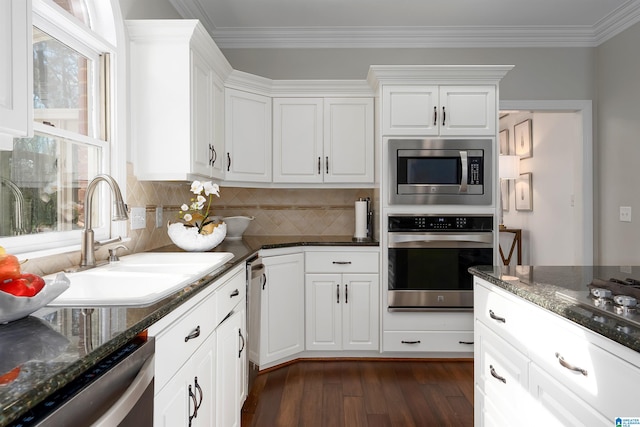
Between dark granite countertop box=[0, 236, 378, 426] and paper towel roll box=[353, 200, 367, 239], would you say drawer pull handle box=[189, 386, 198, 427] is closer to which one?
dark granite countertop box=[0, 236, 378, 426]

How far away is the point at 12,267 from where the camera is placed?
0.91 metres

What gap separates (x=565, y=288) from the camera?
4.24 ft

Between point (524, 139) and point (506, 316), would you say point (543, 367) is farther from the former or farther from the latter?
point (524, 139)

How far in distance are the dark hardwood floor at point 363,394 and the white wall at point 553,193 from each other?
6.38ft

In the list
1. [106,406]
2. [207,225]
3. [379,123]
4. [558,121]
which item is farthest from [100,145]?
[558,121]

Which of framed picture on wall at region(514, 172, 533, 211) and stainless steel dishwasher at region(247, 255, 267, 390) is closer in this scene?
stainless steel dishwasher at region(247, 255, 267, 390)

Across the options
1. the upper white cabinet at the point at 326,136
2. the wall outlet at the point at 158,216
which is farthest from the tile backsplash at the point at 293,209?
the wall outlet at the point at 158,216

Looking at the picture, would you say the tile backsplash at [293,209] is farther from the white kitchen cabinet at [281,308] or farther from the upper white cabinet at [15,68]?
the upper white cabinet at [15,68]

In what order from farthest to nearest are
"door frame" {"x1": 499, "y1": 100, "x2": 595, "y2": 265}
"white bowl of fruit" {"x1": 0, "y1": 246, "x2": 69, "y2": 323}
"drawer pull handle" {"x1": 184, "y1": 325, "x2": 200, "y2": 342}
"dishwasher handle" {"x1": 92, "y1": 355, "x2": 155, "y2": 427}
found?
"door frame" {"x1": 499, "y1": 100, "x2": 595, "y2": 265}
"drawer pull handle" {"x1": 184, "y1": 325, "x2": 200, "y2": 342}
"white bowl of fruit" {"x1": 0, "y1": 246, "x2": 69, "y2": 323}
"dishwasher handle" {"x1": 92, "y1": 355, "x2": 155, "y2": 427}

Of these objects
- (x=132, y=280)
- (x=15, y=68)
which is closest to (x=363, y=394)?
(x=132, y=280)

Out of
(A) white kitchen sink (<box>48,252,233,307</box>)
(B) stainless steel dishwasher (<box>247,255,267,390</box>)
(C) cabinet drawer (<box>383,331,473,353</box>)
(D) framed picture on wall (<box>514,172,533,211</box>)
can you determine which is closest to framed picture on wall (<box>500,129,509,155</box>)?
(D) framed picture on wall (<box>514,172,533,211</box>)

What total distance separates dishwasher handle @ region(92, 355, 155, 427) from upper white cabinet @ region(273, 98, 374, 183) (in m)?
2.55

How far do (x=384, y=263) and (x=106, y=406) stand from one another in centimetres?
254

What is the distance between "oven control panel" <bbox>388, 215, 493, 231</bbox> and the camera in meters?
3.10
